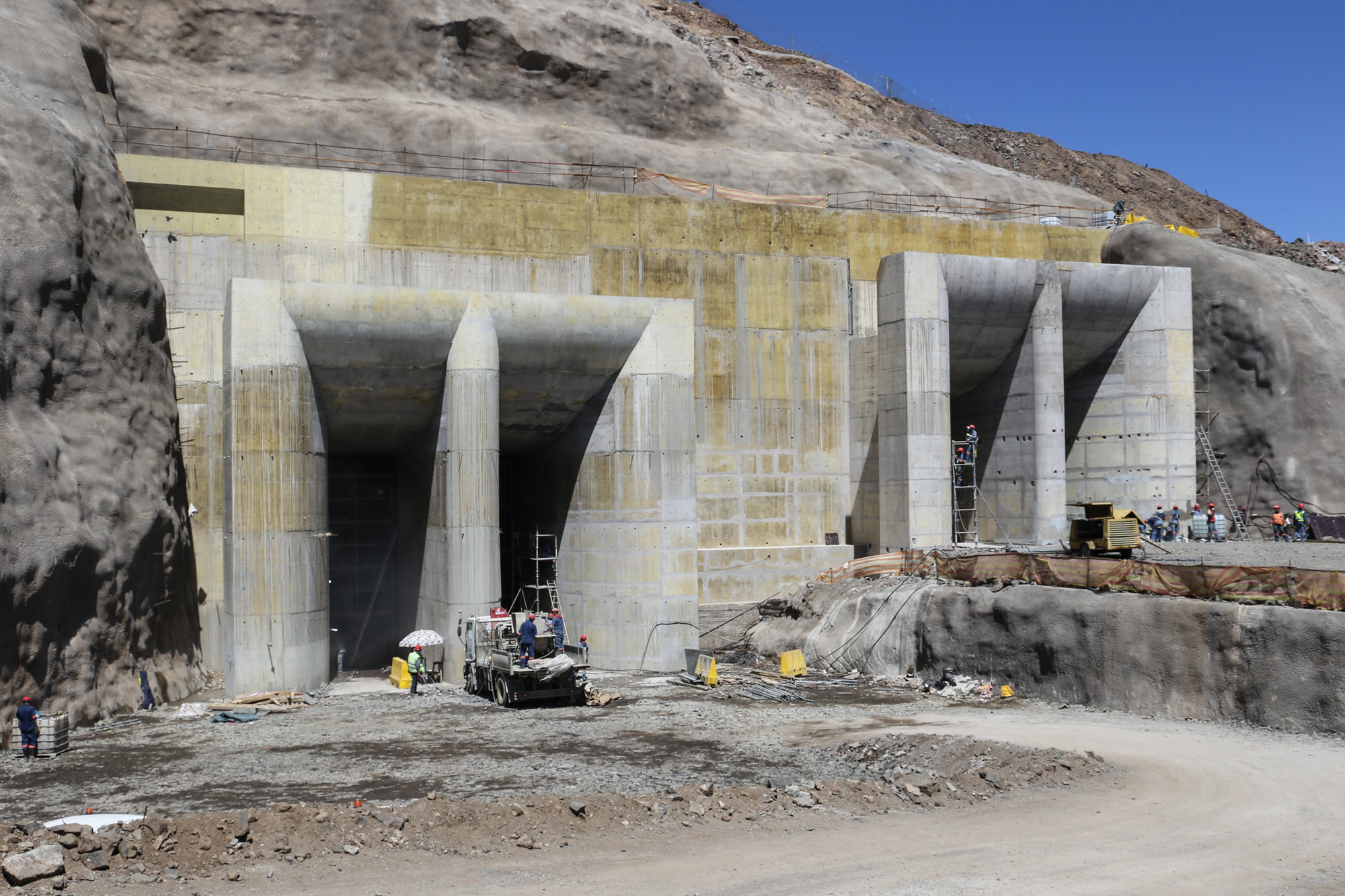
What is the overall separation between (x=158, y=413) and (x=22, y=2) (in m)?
12.2

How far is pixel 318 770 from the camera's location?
67.1 ft

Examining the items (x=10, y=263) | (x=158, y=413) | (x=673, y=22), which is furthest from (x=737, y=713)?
(x=673, y=22)

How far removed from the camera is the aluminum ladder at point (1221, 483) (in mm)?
42188

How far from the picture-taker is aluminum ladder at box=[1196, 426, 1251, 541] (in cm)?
4219

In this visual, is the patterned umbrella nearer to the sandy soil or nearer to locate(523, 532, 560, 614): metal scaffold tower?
the sandy soil

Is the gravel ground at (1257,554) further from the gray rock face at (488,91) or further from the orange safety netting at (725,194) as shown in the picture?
the gray rock face at (488,91)

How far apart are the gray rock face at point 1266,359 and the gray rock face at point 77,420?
3514 centimetres

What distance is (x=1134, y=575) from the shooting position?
26688 millimetres

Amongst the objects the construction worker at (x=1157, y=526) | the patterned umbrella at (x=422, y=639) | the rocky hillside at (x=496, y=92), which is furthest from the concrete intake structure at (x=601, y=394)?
the rocky hillside at (x=496, y=92)

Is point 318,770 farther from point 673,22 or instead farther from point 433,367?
point 673,22

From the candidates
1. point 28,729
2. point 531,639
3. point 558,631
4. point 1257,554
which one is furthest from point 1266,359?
point 28,729

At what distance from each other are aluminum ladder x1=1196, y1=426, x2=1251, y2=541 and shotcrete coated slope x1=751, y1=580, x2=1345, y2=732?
1662 cm

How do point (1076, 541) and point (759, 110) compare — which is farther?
point (759, 110)

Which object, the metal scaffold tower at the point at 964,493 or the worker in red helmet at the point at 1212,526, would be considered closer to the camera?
the metal scaffold tower at the point at 964,493
